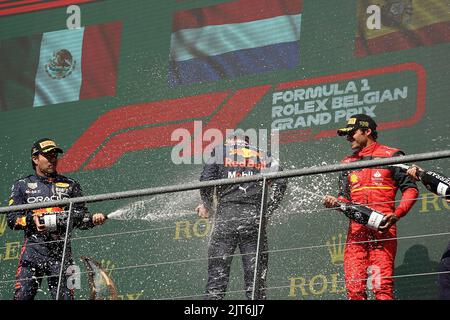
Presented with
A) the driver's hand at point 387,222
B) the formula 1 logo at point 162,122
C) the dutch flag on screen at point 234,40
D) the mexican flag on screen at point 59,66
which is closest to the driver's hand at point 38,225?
the driver's hand at point 387,222

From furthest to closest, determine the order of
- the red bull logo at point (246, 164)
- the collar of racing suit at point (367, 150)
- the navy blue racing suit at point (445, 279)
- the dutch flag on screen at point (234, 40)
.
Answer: the dutch flag on screen at point (234, 40)
the red bull logo at point (246, 164)
the collar of racing suit at point (367, 150)
the navy blue racing suit at point (445, 279)

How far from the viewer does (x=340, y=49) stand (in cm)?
970

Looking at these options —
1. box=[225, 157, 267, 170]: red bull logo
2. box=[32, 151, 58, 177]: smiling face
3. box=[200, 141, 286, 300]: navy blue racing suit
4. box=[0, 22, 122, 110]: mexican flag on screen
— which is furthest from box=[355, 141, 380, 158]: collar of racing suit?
box=[0, 22, 122, 110]: mexican flag on screen

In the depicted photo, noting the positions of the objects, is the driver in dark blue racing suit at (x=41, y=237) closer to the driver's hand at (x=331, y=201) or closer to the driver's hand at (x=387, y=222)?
the driver's hand at (x=331, y=201)

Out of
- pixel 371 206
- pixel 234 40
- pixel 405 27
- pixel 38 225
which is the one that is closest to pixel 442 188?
pixel 371 206

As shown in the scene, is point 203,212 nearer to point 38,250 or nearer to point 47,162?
point 38,250

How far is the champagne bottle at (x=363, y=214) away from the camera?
7.23m

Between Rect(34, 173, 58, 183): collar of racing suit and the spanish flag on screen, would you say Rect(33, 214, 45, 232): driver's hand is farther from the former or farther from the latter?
the spanish flag on screen

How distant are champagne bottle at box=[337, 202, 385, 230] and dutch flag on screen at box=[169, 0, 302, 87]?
276 cm

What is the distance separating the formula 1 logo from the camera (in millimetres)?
9680

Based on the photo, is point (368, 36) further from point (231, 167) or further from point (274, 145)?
point (231, 167)

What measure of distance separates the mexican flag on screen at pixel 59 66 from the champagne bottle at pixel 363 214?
3.82 m

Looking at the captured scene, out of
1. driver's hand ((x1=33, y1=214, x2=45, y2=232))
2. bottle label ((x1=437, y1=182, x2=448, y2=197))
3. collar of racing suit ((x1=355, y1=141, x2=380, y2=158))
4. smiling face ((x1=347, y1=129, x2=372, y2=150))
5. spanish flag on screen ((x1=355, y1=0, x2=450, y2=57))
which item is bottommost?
bottle label ((x1=437, y1=182, x2=448, y2=197))

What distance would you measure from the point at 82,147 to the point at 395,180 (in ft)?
12.3
